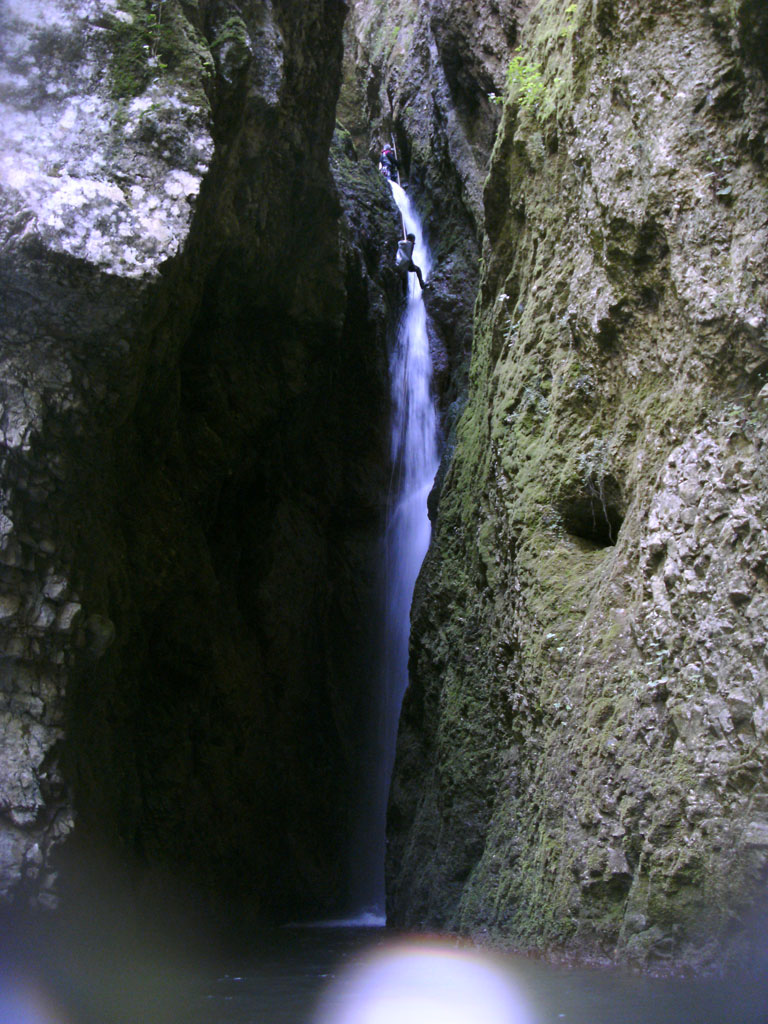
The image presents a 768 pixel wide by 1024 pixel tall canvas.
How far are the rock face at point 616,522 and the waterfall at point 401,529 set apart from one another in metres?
4.10

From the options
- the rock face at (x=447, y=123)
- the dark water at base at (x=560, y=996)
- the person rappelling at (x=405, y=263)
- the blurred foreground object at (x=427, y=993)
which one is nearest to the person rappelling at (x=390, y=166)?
the rock face at (x=447, y=123)

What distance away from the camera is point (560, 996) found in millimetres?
4883

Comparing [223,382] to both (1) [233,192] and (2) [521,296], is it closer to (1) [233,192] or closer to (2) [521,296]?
(1) [233,192]

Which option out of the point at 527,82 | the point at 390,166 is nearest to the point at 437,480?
the point at 527,82

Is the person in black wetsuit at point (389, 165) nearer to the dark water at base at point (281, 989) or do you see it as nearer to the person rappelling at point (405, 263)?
the person rappelling at point (405, 263)

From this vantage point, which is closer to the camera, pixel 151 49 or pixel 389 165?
pixel 151 49

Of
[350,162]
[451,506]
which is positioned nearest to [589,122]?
[451,506]

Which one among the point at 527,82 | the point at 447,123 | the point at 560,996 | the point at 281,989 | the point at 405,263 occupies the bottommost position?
the point at 281,989

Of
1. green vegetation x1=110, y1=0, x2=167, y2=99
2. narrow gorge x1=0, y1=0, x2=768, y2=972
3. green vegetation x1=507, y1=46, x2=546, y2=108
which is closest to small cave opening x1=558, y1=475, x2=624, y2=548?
narrow gorge x1=0, y1=0, x2=768, y2=972

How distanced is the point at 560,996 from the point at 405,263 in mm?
14317

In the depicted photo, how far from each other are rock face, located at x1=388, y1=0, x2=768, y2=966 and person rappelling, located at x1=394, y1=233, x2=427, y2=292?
21.9ft

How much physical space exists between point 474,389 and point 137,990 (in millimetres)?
7983

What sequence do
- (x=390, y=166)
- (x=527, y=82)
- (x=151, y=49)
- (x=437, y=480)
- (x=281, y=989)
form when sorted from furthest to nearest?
1. (x=390, y=166)
2. (x=437, y=480)
3. (x=527, y=82)
4. (x=151, y=49)
5. (x=281, y=989)

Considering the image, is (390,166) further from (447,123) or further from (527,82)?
(527,82)
